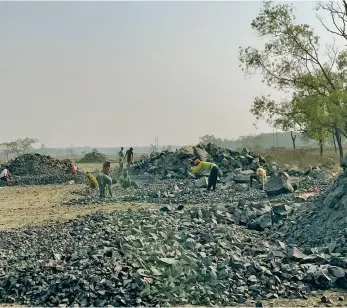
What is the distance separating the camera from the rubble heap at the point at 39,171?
29.1m

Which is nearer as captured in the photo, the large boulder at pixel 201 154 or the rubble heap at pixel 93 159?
the large boulder at pixel 201 154

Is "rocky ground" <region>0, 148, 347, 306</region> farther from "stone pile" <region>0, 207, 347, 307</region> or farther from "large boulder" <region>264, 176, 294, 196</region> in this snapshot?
"large boulder" <region>264, 176, 294, 196</region>

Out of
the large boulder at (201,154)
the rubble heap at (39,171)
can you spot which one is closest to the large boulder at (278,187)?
the large boulder at (201,154)

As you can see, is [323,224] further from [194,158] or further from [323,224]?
[194,158]

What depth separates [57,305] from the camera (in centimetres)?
693

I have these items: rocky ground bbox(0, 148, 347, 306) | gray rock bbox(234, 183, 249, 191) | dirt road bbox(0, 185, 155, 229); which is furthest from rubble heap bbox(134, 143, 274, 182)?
rocky ground bbox(0, 148, 347, 306)

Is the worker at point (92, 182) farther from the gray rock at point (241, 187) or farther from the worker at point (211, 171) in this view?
the gray rock at point (241, 187)

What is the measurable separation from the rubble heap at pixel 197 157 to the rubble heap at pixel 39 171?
16.4 feet

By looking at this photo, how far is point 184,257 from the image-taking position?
26.2 feet

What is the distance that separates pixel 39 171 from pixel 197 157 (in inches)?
474

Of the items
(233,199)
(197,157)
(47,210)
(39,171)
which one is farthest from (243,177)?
(39,171)

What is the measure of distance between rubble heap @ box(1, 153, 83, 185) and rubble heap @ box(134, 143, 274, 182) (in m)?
5.01

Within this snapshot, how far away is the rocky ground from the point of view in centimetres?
713

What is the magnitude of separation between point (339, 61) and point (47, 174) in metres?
21.8
